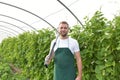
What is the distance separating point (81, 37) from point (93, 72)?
0.71 metres

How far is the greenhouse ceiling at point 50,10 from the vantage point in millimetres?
7689

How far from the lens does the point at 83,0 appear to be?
29.2ft

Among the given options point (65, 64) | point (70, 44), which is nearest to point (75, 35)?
point (70, 44)

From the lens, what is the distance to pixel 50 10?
39.1 feet

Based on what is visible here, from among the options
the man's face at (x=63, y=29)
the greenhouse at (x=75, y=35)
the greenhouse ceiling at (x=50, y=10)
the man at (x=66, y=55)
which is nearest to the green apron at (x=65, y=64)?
the man at (x=66, y=55)

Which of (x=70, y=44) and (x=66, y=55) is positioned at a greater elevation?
(x=70, y=44)

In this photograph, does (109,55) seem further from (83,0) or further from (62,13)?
(62,13)

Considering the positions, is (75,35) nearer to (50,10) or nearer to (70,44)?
(70,44)

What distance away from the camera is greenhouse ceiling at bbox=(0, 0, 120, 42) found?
769cm

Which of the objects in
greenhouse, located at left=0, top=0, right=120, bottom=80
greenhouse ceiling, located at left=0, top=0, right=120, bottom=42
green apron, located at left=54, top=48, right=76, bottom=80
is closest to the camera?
greenhouse, located at left=0, top=0, right=120, bottom=80

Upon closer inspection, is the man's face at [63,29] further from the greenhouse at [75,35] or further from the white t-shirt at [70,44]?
the greenhouse at [75,35]

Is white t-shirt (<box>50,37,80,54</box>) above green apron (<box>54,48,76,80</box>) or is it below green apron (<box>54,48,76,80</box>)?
above

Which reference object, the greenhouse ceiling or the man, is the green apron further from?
the greenhouse ceiling

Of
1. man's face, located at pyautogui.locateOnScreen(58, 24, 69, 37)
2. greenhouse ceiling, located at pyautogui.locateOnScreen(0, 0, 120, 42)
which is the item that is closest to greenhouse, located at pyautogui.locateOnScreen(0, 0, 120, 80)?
greenhouse ceiling, located at pyautogui.locateOnScreen(0, 0, 120, 42)
